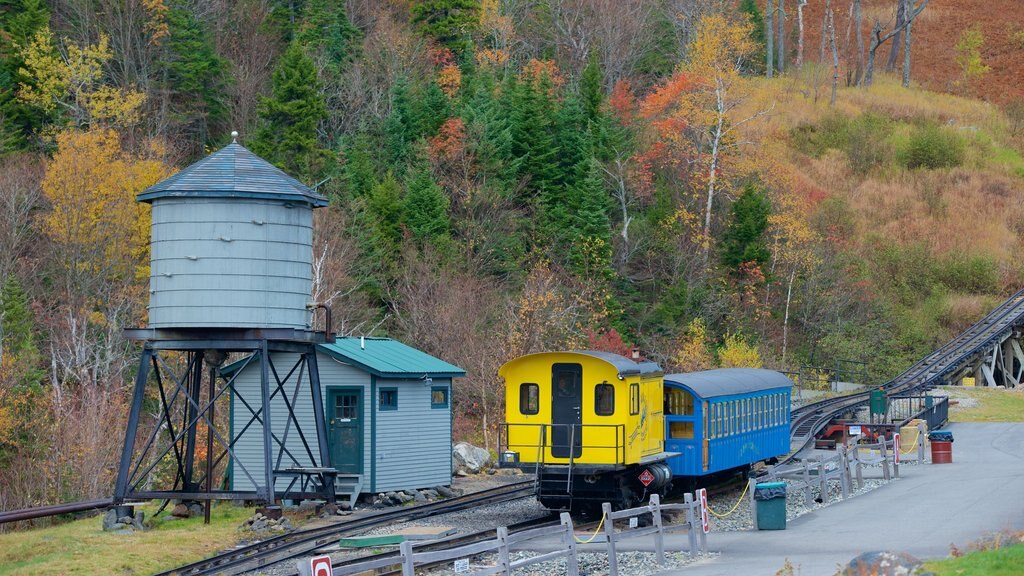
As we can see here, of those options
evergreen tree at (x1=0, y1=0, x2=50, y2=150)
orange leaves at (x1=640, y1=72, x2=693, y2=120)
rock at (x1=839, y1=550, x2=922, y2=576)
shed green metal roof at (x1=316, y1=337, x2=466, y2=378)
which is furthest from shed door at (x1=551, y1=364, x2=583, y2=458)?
evergreen tree at (x1=0, y1=0, x2=50, y2=150)

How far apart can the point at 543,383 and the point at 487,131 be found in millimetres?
35199

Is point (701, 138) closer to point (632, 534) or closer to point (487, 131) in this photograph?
point (487, 131)

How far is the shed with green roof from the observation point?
2705cm

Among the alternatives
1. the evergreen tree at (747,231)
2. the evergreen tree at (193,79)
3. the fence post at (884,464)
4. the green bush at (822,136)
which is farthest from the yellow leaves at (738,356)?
the green bush at (822,136)

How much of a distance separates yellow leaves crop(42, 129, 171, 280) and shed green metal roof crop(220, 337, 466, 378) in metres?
17.4

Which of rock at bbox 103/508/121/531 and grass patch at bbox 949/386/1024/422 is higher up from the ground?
grass patch at bbox 949/386/1024/422

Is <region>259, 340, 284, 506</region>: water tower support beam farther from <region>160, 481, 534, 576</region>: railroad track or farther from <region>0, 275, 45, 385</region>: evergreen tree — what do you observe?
<region>0, 275, 45, 385</region>: evergreen tree

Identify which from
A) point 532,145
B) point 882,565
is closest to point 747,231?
point 532,145

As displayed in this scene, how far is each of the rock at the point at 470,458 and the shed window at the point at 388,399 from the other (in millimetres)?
6319

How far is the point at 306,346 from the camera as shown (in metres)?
25.4

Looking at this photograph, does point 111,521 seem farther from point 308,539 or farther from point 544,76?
point 544,76

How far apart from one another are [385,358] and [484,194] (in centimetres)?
2831

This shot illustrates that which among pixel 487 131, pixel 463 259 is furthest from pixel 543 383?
pixel 487 131

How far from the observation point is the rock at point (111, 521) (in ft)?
77.0
